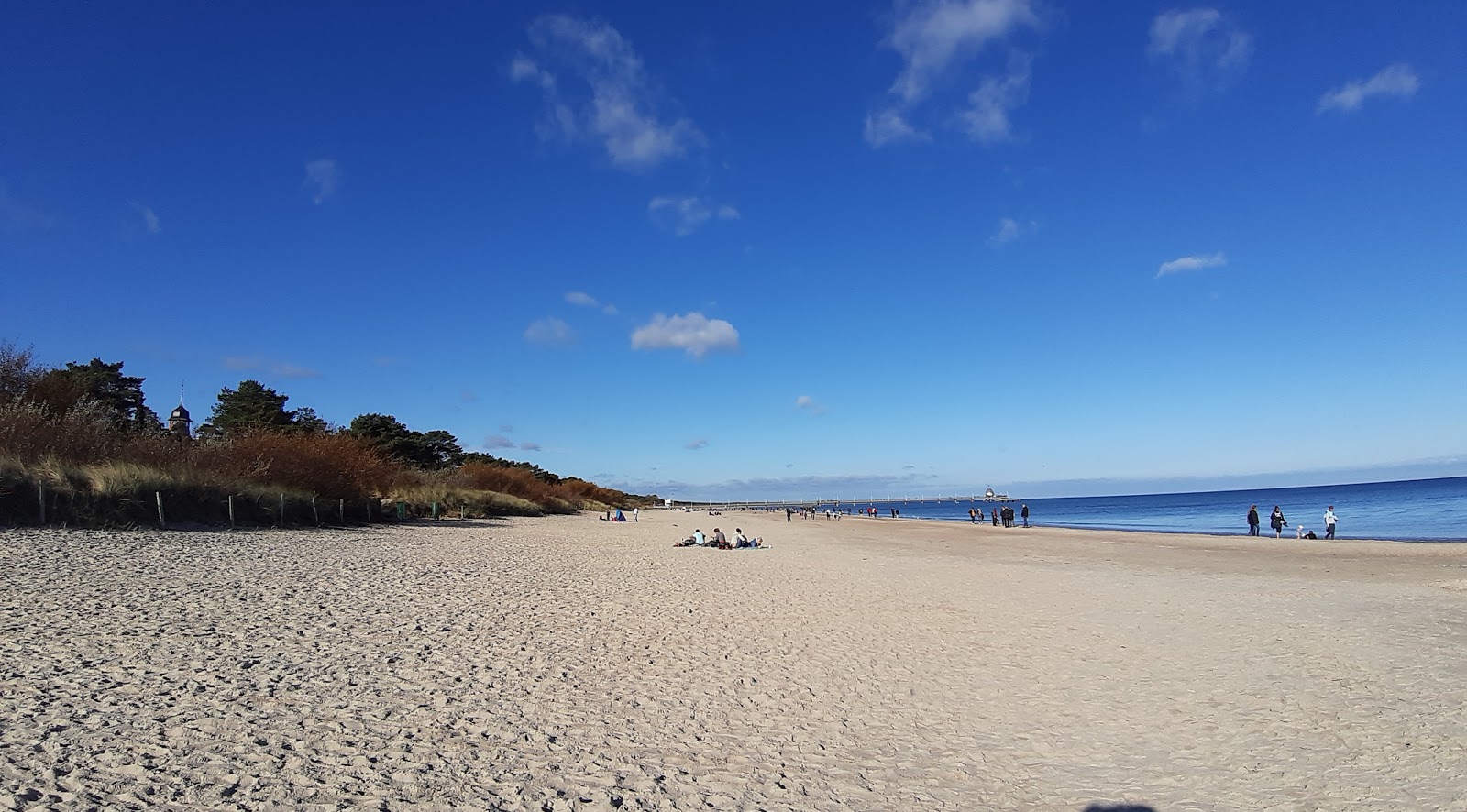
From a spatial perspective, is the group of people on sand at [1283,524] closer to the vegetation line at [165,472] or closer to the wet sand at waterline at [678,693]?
the wet sand at waterline at [678,693]

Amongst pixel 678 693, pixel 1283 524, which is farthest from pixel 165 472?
pixel 1283 524

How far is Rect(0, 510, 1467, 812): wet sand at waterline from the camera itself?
472cm

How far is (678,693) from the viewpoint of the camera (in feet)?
22.8

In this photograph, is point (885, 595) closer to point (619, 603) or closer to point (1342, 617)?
point (619, 603)

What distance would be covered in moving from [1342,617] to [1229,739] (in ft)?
23.8

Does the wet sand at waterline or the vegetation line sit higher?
the vegetation line

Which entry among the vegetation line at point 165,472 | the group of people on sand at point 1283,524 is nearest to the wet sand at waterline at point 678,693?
the vegetation line at point 165,472

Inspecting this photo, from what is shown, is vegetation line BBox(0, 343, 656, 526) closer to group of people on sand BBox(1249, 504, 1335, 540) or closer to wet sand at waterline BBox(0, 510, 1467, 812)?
wet sand at waterline BBox(0, 510, 1467, 812)

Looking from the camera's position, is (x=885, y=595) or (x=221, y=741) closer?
(x=221, y=741)

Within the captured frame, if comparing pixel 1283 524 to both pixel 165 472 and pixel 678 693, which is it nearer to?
pixel 678 693

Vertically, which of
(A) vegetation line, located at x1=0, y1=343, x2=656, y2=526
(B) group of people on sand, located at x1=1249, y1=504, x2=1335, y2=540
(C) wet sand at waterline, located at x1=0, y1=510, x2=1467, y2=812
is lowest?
(B) group of people on sand, located at x1=1249, y1=504, x2=1335, y2=540

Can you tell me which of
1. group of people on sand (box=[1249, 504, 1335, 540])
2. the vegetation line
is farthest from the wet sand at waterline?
group of people on sand (box=[1249, 504, 1335, 540])

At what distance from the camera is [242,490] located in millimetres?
19266

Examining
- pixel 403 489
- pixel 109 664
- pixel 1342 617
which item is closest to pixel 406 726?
pixel 109 664
